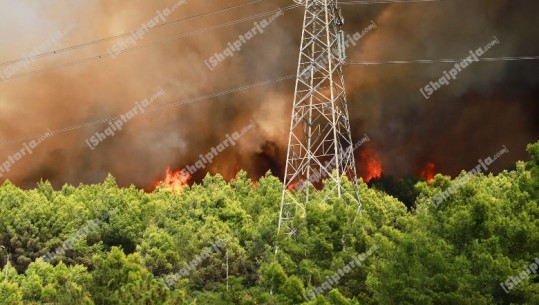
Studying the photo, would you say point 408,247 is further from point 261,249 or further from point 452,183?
point 261,249

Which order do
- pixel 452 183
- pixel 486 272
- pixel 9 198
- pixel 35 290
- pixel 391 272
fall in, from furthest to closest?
1. pixel 9 198
2. pixel 35 290
3. pixel 452 183
4. pixel 391 272
5. pixel 486 272

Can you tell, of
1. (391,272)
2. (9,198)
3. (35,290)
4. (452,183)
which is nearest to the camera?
(391,272)

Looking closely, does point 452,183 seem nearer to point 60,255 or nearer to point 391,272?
point 391,272

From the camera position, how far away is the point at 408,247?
28.9m

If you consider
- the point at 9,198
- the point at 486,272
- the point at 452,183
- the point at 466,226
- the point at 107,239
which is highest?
the point at 9,198

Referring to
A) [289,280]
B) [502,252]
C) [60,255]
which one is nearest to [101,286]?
[289,280]

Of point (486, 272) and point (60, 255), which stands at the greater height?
point (60, 255)

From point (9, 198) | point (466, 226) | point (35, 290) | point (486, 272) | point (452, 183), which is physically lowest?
point (486, 272)

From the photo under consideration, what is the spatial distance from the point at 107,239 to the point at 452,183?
47324 millimetres

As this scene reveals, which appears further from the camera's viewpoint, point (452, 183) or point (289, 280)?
point (452, 183)

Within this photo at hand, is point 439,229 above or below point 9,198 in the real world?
below

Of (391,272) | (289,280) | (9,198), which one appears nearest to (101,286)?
(289,280)

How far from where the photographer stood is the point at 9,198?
74.3 m

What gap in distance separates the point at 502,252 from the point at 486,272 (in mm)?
2181
